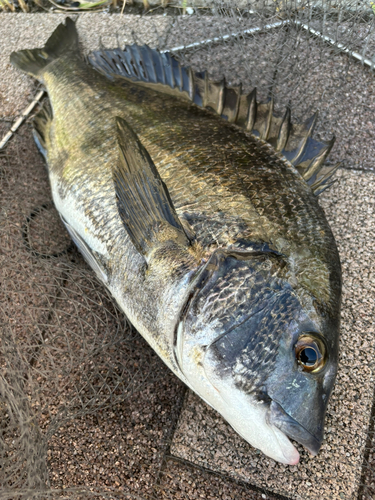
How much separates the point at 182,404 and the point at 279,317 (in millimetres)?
829

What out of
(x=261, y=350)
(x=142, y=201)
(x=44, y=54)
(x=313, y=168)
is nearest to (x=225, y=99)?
(x=313, y=168)

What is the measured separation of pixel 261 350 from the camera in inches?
44.3

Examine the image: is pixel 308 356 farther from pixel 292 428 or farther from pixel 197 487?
pixel 197 487

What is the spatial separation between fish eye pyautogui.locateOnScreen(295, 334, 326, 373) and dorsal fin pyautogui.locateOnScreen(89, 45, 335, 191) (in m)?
0.87

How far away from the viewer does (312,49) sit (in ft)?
8.57

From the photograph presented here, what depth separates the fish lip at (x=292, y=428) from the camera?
3.45ft

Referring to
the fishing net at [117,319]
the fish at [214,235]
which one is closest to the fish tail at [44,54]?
the fishing net at [117,319]

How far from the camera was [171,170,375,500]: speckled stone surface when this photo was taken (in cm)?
152

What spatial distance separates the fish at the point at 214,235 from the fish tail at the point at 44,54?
0.64m

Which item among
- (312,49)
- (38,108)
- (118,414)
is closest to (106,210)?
(118,414)

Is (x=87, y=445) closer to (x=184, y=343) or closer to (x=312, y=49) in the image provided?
(x=184, y=343)

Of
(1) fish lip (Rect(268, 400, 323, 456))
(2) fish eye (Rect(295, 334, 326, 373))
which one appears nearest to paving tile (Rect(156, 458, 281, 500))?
(1) fish lip (Rect(268, 400, 323, 456))

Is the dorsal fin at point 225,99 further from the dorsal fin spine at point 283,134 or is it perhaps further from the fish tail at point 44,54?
the fish tail at point 44,54

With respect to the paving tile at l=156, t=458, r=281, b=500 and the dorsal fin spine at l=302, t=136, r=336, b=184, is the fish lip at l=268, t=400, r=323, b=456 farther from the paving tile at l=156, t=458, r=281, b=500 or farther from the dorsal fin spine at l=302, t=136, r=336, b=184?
the dorsal fin spine at l=302, t=136, r=336, b=184
